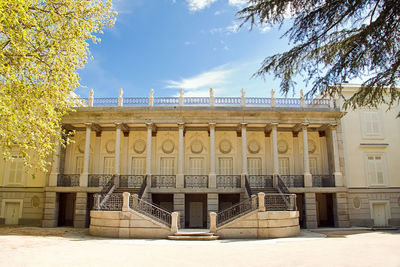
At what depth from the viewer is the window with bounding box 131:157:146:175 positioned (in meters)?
20.4

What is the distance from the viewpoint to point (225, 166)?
2058 centimetres

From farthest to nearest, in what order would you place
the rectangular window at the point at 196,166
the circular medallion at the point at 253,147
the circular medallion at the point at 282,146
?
the circular medallion at the point at 282,146
the circular medallion at the point at 253,147
the rectangular window at the point at 196,166

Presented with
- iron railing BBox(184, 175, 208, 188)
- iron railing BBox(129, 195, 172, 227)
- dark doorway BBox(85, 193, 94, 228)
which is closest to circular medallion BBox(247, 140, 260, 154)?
iron railing BBox(184, 175, 208, 188)

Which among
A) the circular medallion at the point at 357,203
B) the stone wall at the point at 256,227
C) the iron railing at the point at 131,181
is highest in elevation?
the iron railing at the point at 131,181

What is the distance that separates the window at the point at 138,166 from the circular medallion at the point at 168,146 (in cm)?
156

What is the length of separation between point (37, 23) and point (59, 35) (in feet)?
2.34

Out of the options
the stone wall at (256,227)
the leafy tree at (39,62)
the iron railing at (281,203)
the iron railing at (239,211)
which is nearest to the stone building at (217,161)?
the iron railing at (239,211)

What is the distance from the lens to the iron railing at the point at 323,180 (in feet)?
62.7

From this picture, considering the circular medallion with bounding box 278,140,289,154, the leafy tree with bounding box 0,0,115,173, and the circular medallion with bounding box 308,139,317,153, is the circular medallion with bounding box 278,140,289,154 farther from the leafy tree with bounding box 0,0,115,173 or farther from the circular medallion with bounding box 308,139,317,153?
the leafy tree with bounding box 0,0,115,173

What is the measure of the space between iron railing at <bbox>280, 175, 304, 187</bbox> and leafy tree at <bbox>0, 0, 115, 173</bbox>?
1415 centimetres

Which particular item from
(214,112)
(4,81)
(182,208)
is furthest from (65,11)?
(182,208)

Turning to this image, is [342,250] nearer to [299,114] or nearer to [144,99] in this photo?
[299,114]

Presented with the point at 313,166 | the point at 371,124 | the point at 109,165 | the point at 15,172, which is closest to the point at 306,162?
the point at 313,166

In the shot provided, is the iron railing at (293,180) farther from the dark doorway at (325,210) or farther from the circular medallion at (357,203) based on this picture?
the circular medallion at (357,203)
